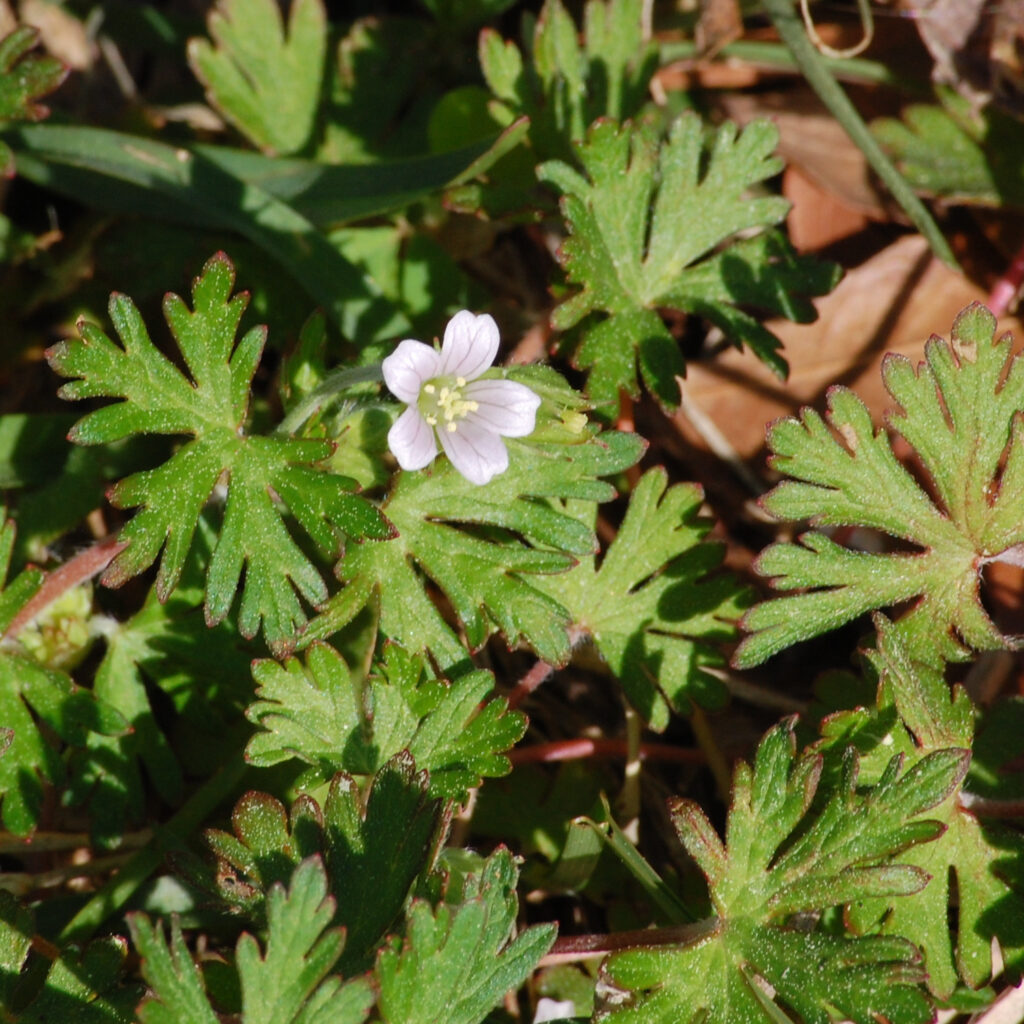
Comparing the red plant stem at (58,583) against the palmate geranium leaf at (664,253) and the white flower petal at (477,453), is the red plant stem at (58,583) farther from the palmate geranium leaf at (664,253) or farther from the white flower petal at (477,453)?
the palmate geranium leaf at (664,253)

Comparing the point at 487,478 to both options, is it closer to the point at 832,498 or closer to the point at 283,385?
the point at 283,385

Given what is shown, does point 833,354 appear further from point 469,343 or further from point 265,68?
point 265,68

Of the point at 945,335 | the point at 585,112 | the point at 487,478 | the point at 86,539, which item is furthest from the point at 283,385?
the point at 945,335

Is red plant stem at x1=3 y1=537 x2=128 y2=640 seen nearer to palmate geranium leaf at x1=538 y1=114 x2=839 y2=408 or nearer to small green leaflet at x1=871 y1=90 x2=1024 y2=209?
palmate geranium leaf at x1=538 y1=114 x2=839 y2=408

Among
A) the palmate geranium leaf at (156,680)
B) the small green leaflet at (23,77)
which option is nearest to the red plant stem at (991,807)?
the palmate geranium leaf at (156,680)

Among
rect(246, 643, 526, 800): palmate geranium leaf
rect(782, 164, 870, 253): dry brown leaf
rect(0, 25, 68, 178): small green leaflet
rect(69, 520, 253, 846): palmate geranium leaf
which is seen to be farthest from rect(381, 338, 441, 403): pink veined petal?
rect(782, 164, 870, 253): dry brown leaf
